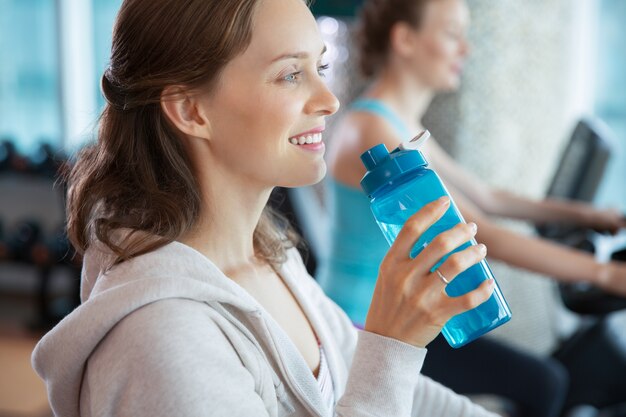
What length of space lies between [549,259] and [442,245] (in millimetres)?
1022

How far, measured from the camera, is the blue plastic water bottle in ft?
2.59

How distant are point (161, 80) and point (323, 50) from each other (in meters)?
0.20

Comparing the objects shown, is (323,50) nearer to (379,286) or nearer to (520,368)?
(379,286)

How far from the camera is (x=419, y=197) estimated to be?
80cm

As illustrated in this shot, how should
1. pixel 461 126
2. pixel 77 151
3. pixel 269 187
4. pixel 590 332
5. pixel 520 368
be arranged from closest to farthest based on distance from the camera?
pixel 269 187, pixel 77 151, pixel 520 368, pixel 590 332, pixel 461 126

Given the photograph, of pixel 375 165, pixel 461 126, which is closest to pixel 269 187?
pixel 375 165

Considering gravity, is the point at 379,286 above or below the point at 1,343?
above

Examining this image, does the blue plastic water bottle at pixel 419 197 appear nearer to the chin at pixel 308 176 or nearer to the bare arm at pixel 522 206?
the chin at pixel 308 176

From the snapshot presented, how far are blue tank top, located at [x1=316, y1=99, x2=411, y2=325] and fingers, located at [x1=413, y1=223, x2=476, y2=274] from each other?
1.01 metres

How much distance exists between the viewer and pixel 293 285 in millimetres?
1053

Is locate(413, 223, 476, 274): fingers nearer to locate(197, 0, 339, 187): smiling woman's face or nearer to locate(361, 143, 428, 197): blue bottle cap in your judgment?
locate(361, 143, 428, 197): blue bottle cap

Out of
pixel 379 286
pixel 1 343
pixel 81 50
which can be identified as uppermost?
pixel 379 286

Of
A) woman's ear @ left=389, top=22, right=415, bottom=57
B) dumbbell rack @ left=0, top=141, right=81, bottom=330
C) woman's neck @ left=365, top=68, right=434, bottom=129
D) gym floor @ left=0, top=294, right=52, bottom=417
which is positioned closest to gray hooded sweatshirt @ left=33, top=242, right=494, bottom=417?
woman's neck @ left=365, top=68, right=434, bottom=129

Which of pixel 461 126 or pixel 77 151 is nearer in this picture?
pixel 77 151
